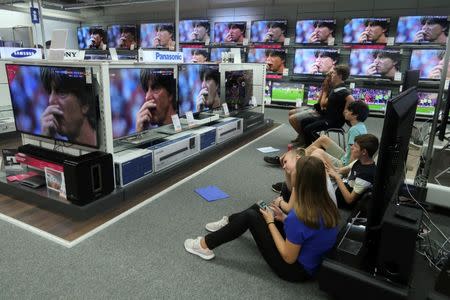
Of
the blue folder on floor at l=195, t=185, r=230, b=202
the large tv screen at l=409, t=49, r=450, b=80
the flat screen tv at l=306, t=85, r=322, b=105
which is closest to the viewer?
the blue folder on floor at l=195, t=185, r=230, b=202

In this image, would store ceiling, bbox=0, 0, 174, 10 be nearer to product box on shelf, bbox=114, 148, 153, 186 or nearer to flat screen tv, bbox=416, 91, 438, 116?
product box on shelf, bbox=114, 148, 153, 186

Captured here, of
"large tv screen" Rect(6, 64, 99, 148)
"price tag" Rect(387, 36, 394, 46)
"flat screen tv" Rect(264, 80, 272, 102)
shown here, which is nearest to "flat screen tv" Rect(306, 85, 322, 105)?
"flat screen tv" Rect(264, 80, 272, 102)

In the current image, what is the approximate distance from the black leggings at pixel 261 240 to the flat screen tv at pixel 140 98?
150 centimetres

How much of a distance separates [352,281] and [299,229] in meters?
0.37

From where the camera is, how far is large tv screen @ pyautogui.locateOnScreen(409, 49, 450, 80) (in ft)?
21.9

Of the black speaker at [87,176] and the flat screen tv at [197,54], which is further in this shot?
the flat screen tv at [197,54]

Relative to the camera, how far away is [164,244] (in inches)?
94.3

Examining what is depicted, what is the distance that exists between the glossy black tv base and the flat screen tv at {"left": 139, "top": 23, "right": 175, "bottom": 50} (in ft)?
28.6

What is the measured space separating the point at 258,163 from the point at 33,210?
8.51 ft

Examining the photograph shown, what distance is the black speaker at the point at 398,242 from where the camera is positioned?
4.82ft

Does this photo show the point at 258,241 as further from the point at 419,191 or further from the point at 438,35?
the point at 438,35

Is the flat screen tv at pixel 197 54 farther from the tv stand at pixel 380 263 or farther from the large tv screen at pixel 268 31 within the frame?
the tv stand at pixel 380 263

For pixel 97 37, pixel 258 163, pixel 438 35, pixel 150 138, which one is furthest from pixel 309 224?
pixel 97 37

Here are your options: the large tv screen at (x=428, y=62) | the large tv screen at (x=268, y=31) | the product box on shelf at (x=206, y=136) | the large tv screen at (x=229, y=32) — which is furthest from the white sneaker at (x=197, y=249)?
the large tv screen at (x=229, y=32)
